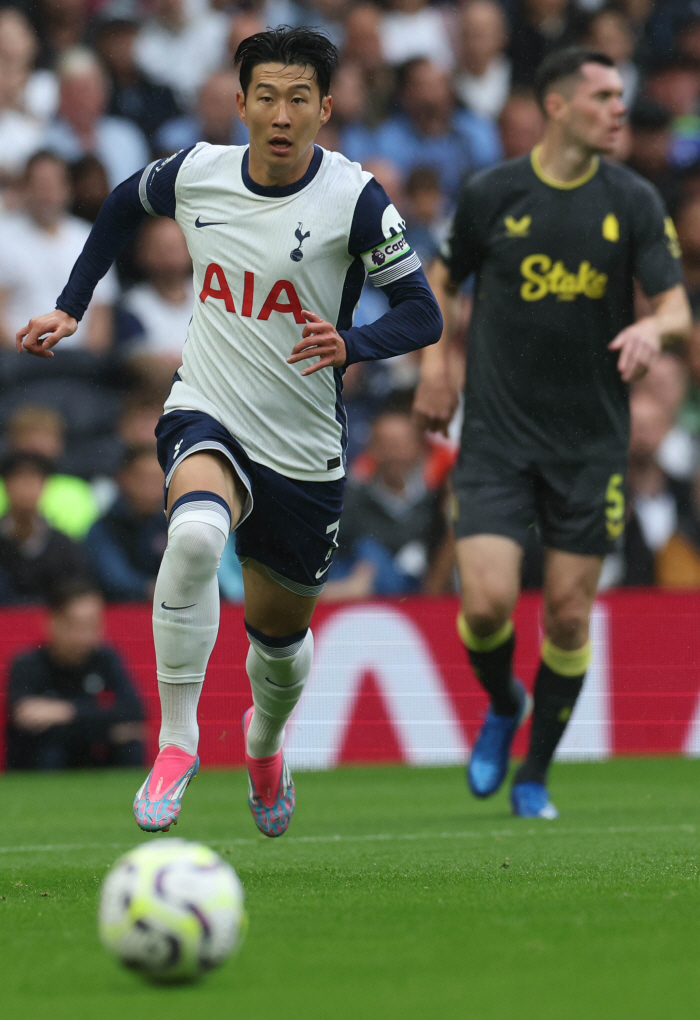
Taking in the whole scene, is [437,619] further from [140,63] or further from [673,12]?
[673,12]

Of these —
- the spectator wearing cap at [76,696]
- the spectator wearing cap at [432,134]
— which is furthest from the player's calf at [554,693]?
the spectator wearing cap at [432,134]

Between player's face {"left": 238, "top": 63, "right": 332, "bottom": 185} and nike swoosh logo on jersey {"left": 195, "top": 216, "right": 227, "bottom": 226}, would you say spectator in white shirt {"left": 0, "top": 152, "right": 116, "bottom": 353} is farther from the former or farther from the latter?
player's face {"left": 238, "top": 63, "right": 332, "bottom": 185}

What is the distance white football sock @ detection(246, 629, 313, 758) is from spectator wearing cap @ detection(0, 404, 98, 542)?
16.2 ft

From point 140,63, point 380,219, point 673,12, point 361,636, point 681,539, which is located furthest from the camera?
point 673,12

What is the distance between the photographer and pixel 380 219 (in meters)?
4.76

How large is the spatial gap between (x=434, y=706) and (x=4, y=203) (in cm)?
493

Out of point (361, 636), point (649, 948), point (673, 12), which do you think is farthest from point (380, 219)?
point (673, 12)

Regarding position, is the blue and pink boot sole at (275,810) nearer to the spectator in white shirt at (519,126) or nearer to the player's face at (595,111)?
the player's face at (595,111)

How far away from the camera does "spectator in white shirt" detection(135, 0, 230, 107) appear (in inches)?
479

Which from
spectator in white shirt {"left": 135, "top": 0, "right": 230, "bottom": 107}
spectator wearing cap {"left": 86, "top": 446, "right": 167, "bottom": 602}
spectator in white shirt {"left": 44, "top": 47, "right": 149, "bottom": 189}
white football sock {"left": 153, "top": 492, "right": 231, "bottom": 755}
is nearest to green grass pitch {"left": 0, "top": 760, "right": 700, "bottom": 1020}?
white football sock {"left": 153, "top": 492, "right": 231, "bottom": 755}

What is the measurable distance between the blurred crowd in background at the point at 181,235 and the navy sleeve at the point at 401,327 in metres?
4.88

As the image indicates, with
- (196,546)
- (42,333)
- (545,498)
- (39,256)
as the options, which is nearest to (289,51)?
(42,333)

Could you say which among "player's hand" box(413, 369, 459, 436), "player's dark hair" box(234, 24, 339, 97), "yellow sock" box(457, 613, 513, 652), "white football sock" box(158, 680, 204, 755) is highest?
"player's dark hair" box(234, 24, 339, 97)

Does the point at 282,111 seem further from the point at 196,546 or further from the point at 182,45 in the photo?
the point at 182,45
